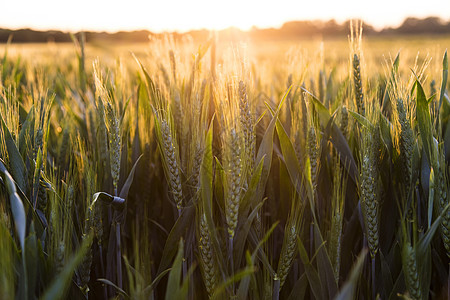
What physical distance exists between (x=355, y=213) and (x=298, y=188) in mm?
220

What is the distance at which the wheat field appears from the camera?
79 centimetres

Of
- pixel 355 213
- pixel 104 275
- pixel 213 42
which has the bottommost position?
pixel 104 275

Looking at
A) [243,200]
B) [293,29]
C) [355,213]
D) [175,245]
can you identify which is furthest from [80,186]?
[293,29]

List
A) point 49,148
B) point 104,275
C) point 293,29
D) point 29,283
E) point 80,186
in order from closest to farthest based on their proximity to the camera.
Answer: point 29,283
point 104,275
point 80,186
point 49,148
point 293,29

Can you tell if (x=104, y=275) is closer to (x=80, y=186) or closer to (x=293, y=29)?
(x=80, y=186)

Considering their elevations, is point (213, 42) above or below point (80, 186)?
above

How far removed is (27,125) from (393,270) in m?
1.03

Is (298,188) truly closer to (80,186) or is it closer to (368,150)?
(368,150)

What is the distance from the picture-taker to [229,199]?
799 millimetres

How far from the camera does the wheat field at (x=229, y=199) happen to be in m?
0.79

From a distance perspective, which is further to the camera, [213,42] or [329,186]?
[213,42]

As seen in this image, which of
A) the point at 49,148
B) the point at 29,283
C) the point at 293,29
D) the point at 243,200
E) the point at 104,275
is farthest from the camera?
the point at 293,29

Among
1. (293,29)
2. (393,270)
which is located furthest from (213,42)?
(293,29)

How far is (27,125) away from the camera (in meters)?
1.05
